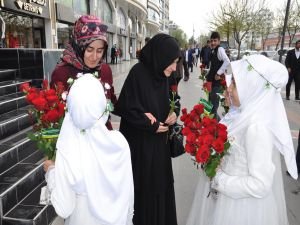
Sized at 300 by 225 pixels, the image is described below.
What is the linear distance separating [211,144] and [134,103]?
2.53 feet

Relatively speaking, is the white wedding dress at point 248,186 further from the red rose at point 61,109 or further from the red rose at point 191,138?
the red rose at point 61,109

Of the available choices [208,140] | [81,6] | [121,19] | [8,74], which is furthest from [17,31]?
[121,19]

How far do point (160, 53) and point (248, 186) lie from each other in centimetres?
105

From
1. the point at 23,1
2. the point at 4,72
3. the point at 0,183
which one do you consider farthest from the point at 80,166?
the point at 23,1

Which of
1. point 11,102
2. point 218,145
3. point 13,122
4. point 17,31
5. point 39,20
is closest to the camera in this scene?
point 218,145

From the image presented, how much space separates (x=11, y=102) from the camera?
445 cm

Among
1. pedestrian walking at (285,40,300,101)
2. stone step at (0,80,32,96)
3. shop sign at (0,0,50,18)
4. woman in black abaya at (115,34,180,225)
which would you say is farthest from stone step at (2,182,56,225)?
shop sign at (0,0,50,18)

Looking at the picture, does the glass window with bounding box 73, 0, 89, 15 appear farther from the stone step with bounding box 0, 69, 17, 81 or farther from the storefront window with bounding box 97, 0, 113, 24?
the stone step with bounding box 0, 69, 17, 81

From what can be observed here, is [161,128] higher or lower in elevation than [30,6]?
lower

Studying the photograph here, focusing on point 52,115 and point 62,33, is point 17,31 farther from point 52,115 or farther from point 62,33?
point 52,115

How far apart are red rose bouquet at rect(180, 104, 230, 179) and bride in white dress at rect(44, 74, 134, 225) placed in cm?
39

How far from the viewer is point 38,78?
560 cm

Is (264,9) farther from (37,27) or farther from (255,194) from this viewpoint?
(255,194)

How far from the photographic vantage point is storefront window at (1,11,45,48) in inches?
451
